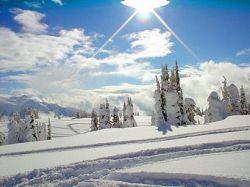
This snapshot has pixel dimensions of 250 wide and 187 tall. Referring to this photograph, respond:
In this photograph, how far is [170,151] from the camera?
2231cm

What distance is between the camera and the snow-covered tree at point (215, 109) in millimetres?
68188

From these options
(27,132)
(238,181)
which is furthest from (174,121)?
(238,181)

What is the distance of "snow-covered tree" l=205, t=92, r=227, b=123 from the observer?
6819 centimetres

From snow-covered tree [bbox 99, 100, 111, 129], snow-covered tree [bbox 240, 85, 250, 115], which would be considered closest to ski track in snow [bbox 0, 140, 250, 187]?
snow-covered tree [bbox 240, 85, 250, 115]

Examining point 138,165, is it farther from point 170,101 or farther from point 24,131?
point 24,131

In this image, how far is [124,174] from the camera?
60.5 feet

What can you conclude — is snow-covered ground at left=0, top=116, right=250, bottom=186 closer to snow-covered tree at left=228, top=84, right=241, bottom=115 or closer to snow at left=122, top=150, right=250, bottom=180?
snow at left=122, top=150, right=250, bottom=180

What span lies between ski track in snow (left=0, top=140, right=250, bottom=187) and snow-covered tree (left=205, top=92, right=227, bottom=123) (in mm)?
46864

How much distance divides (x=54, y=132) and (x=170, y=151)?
13261cm

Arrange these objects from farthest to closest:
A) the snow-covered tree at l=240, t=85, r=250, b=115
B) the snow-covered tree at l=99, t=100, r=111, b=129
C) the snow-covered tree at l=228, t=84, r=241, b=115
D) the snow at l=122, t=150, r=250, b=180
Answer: the snow-covered tree at l=99, t=100, r=111, b=129 → the snow-covered tree at l=240, t=85, r=250, b=115 → the snow-covered tree at l=228, t=84, r=241, b=115 → the snow at l=122, t=150, r=250, b=180

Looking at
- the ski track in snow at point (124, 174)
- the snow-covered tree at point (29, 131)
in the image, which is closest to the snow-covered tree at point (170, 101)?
the snow-covered tree at point (29, 131)

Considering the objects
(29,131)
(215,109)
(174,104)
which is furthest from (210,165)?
(29,131)

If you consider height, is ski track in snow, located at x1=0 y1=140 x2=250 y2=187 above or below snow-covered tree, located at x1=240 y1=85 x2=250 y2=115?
below

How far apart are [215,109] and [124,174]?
53.3 meters
